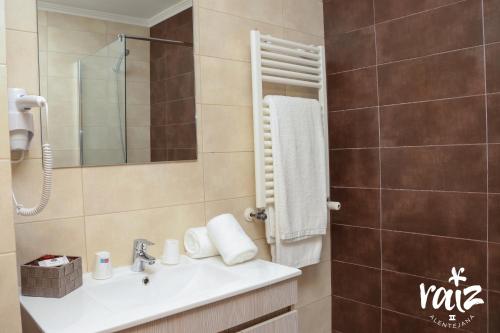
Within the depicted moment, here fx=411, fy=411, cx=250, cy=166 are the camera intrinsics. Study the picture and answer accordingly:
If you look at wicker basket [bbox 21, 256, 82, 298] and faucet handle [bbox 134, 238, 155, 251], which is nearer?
wicker basket [bbox 21, 256, 82, 298]

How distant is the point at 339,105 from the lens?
7.34 ft

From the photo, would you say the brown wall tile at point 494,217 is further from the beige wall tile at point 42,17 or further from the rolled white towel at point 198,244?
the beige wall tile at point 42,17

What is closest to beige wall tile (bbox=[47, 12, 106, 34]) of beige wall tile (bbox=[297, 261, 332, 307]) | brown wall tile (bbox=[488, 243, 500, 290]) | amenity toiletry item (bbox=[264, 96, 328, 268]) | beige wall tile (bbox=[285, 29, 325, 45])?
amenity toiletry item (bbox=[264, 96, 328, 268])

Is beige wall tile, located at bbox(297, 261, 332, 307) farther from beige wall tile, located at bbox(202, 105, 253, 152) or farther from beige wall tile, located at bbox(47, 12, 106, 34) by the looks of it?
beige wall tile, located at bbox(47, 12, 106, 34)

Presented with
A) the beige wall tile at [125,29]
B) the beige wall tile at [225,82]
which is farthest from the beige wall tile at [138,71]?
the beige wall tile at [225,82]

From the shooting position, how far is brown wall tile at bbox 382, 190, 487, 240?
1.76 meters

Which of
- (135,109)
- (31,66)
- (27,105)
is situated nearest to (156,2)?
(135,109)

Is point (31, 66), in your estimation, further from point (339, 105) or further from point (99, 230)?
point (339, 105)

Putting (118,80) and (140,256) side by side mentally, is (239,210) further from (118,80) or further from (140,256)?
(118,80)

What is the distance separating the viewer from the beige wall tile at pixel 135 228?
1.46 metres

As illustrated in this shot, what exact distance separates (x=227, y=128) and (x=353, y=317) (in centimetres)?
125

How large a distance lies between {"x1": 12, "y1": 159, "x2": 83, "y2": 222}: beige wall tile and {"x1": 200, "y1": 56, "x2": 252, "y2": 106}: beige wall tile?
24.8 inches

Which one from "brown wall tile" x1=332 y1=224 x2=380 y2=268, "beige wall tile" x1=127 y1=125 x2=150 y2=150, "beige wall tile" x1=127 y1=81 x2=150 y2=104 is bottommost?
"brown wall tile" x1=332 y1=224 x2=380 y2=268

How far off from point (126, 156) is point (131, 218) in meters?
0.23
